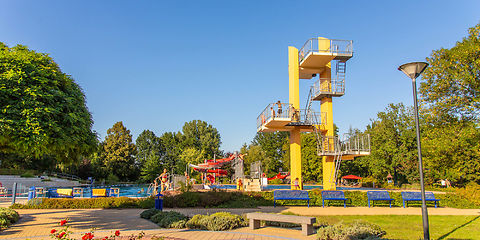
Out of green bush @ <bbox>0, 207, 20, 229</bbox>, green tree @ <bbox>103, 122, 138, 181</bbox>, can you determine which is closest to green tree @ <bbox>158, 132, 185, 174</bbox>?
green tree @ <bbox>103, 122, 138, 181</bbox>

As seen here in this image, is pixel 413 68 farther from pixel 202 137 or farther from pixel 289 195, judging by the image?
pixel 202 137

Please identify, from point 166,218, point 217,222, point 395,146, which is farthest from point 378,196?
point 395,146

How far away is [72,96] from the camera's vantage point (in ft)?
30.9

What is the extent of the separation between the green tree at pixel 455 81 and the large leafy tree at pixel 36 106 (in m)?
19.7

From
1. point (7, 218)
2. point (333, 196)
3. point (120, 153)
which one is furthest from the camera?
point (120, 153)

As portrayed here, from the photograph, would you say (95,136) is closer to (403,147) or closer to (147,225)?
(147,225)

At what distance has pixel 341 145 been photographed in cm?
2220

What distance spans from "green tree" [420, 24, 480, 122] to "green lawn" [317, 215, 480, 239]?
792 centimetres

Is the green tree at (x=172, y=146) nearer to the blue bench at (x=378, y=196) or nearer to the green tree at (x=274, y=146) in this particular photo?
the green tree at (x=274, y=146)

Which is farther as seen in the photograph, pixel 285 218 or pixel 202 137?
pixel 202 137

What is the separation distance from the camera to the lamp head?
7598 mm

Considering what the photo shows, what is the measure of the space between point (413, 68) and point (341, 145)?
1513 cm

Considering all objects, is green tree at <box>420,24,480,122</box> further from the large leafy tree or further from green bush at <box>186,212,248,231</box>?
the large leafy tree

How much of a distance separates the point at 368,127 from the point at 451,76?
44324 millimetres
